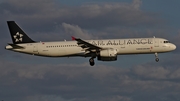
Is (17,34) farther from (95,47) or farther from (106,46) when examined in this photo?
(106,46)

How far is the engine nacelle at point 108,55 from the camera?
395 feet

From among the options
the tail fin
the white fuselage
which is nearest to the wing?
the white fuselage

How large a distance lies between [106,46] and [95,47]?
93.2 inches

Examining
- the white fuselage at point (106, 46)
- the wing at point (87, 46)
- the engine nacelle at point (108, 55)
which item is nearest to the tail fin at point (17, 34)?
the white fuselage at point (106, 46)

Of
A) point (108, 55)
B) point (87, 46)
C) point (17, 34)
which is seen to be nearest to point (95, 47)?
point (87, 46)

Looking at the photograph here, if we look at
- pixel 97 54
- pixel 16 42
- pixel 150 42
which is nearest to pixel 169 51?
pixel 150 42

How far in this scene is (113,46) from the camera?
122 meters

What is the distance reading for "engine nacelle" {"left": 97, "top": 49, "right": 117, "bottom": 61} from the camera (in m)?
120

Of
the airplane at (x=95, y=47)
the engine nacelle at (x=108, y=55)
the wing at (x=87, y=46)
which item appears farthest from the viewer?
the airplane at (x=95, y=47)

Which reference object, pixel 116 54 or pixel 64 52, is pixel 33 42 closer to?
pixel 64 52

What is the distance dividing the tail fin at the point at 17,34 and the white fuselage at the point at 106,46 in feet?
5.56

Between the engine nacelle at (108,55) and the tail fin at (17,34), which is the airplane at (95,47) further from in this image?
the tail fin at (17,34)

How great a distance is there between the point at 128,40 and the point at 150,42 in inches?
162

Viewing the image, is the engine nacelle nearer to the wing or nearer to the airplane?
the airplane
